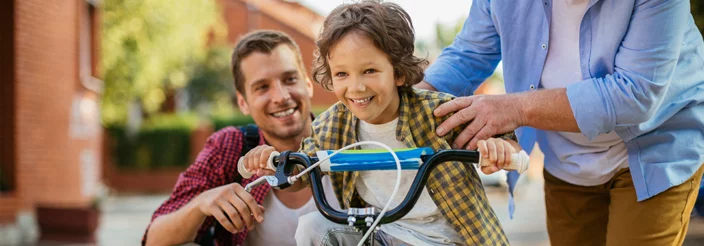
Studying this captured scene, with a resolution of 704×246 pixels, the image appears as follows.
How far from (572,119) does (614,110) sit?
0.14 m

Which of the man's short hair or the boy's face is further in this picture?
the man's short hair

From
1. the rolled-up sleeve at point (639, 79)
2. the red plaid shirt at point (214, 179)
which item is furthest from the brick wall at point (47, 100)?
the rolled-up sleeve at point (639, 79)

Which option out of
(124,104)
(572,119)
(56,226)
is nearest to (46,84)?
(56,226)

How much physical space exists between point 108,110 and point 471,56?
68.6 feet

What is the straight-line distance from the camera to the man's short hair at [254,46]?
3.93 metres

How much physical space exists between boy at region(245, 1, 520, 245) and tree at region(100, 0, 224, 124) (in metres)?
19.6

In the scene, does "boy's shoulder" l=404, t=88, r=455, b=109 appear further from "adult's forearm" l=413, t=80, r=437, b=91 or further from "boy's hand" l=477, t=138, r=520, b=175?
"boy's hand" l=477, t=138, r=520, b=175

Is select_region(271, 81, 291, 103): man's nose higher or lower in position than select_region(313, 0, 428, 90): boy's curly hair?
lower

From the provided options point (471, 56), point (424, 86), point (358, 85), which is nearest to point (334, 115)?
point (358, 85)

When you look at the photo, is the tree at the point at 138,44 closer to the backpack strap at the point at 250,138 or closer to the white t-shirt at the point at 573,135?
the backpack strap at the point at 250,138

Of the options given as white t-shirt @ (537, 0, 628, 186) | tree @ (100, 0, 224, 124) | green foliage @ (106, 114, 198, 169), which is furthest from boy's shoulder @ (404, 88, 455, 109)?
green foliage @ (106, 114, 198, 169)

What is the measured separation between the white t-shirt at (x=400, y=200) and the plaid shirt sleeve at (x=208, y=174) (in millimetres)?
828

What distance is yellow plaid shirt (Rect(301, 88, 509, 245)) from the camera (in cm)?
291

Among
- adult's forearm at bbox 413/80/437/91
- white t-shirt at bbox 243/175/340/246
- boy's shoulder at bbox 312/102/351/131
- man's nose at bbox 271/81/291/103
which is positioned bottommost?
white t-shirt at bbox 243/175/340/246
